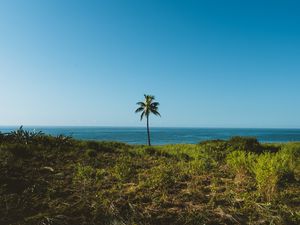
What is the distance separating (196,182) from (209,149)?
8.05 metres

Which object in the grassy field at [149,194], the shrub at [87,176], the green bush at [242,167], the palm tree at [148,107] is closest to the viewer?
the grassy field at [149,194]

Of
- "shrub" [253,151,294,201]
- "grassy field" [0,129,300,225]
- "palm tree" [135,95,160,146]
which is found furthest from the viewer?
"palm tree" [135,95,160,146]

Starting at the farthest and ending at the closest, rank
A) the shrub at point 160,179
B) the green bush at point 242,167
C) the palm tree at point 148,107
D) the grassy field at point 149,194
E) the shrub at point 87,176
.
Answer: the palm tree at point 148,107 → the green bush at point 242,167 → the shrub at point 87,176 → the shrub at point 160,179 → the grassy field at point 149,194

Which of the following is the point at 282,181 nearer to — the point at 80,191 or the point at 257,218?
the point at 257,218

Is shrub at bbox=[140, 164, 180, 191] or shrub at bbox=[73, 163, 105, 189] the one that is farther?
shrub at bbox=[73, 163, 105, 189]

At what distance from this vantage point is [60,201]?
5766 millimetres

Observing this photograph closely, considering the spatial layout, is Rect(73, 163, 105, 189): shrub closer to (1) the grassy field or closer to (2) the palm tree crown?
(1) the grassy field

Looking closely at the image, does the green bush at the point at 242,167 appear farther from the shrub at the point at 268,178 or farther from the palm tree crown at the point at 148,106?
the palm tree crown at the point at 148,106

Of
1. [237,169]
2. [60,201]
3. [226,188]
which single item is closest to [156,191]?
[226,188]

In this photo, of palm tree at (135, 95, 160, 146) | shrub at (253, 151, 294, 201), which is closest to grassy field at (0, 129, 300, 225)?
shrub at (253, 151, 294, 201)

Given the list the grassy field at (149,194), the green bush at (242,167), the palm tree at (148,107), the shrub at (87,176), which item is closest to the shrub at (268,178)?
the grassy field at (149,194)

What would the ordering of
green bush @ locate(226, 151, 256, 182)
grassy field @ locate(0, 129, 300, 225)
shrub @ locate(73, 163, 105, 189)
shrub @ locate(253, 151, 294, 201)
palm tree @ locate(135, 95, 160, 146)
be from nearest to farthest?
1. grassy field @ locate(0, 129, 300, 225)
2. shrub @ locate(253, 151, 294, 201)
3. shrub @ locate(73, 163, 105, 189)
4. green bush @ locate(226, 151, 256, 182)
5. palm tree @ locate(135, 95, 160, 146)

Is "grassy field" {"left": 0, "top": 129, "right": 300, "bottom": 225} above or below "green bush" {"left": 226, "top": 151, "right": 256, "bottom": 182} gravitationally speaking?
below

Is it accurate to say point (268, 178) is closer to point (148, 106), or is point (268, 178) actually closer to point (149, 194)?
point (149, 194)
